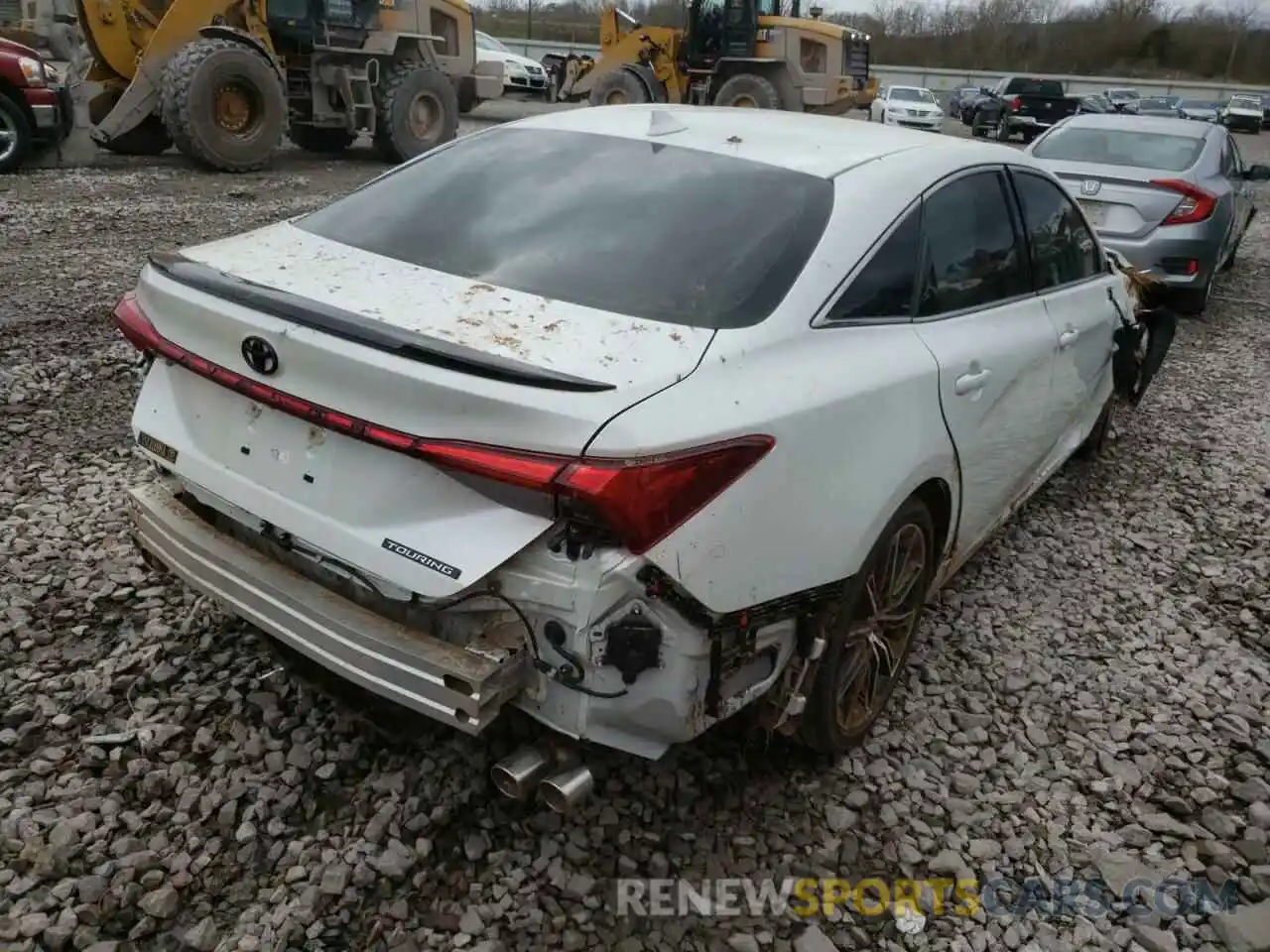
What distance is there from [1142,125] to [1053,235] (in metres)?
5.76

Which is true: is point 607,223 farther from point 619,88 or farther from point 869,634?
point 619,88

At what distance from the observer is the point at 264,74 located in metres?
11.1

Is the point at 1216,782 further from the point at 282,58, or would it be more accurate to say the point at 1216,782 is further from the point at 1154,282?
the point at 282,58

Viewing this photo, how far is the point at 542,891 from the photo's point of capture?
2311mm

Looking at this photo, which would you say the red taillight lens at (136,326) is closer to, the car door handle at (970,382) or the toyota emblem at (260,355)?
the toyota emblem at (260,355)

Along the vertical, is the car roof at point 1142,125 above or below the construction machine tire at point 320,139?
above

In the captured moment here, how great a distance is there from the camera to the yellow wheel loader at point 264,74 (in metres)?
10.7

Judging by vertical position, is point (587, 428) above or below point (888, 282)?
below

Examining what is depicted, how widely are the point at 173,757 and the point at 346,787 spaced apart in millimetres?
468

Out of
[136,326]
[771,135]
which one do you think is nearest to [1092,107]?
[771,135]

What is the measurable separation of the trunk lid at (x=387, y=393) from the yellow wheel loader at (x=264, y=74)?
9.60 meters

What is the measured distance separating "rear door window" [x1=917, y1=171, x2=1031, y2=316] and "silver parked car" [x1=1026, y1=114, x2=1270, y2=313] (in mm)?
4090

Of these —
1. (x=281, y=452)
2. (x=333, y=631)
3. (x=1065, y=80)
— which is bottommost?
(x=333, y=631)

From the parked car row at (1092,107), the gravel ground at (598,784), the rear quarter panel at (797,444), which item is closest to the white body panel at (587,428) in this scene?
the rear quarter panel at (797,444)
